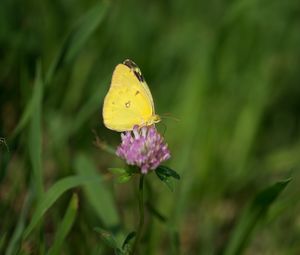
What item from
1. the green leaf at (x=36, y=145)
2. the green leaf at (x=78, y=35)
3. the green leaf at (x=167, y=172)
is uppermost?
the green leaf at (x=78, y=35)

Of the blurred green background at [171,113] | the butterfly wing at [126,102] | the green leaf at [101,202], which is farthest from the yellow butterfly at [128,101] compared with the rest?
the green leaf at [101,202]

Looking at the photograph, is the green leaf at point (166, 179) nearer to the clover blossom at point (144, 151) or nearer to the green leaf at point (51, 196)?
the clover blossom at point (144, 151)

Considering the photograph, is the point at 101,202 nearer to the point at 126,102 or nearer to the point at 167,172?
the point at 126,102

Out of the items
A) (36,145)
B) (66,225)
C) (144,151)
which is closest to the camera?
(144,151)

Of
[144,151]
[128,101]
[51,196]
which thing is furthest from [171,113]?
[144,151]

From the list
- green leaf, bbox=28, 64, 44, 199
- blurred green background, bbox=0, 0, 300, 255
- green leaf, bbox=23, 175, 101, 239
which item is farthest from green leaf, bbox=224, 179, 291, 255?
green leaf, bbox=28, 64, 44, 199

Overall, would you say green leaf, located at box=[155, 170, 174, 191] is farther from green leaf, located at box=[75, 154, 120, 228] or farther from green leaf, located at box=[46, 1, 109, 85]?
green leaf, located at box=[46, 1, 109, 85]

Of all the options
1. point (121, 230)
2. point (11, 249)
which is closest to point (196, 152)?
point (121, 230)
